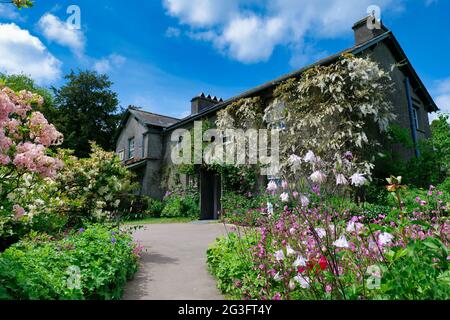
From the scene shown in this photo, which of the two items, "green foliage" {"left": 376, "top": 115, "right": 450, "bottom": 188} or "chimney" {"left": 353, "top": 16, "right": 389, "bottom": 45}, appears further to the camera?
"chimney" {"left": 353, "top": 16, "right": 389, "bottom": 45}

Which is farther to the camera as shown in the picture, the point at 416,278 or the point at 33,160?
the point at 33,160

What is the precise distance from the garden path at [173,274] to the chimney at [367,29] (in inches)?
426

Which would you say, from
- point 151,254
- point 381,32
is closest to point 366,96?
point 381,32

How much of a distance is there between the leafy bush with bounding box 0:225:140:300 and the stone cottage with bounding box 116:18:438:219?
32.0 feet

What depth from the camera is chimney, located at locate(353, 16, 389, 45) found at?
12570 millimetres

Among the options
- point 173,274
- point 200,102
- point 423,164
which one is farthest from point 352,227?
point 200,102

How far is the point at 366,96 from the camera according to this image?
10047 millimetres

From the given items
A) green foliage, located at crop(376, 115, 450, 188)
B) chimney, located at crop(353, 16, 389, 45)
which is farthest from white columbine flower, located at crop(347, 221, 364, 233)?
chimney, located at crop(353, 16, 389, 45)

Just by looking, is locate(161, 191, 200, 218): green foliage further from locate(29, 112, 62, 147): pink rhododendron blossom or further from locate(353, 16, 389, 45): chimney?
locate(29, 112, 62, 147): pink rhododendron blossom

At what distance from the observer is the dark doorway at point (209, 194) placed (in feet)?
49.1

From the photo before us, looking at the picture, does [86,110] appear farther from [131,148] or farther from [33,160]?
[33,160]

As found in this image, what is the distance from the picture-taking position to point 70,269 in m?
3.51

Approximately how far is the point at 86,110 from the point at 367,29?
86.6ft
